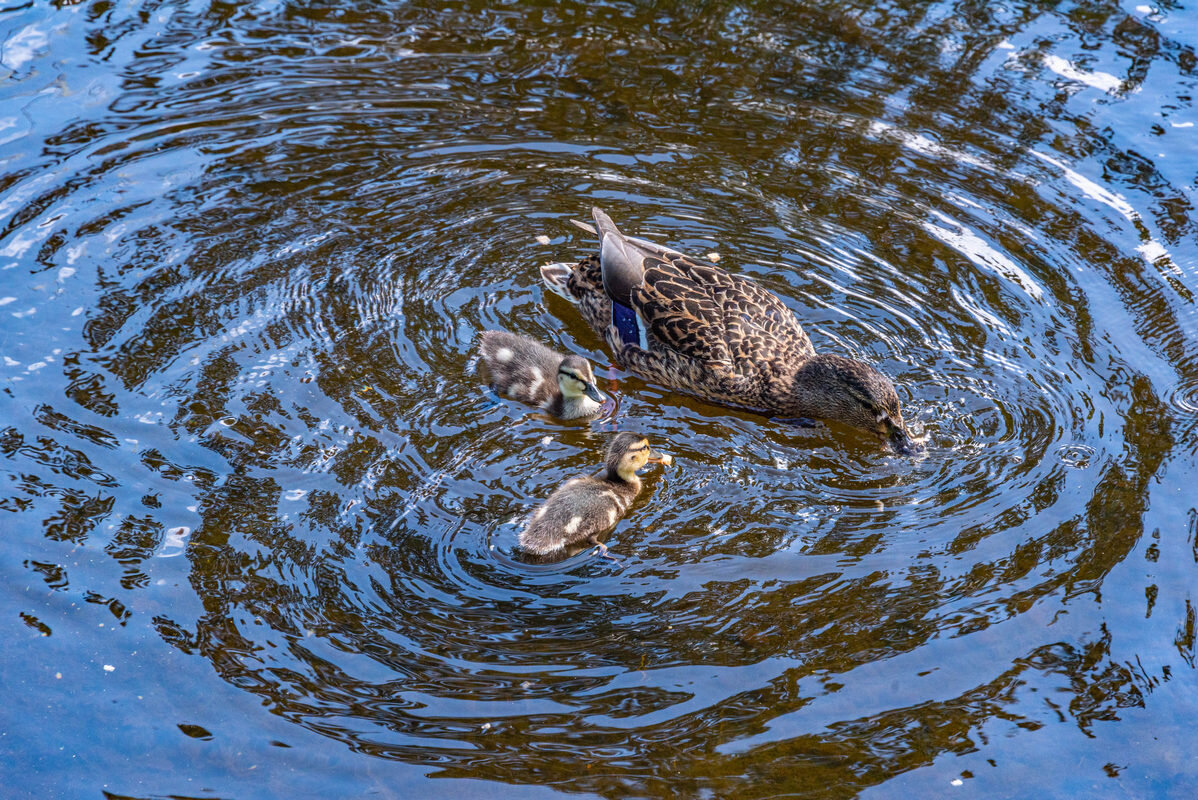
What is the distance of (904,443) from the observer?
197 inches

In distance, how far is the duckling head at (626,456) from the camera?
4660mm

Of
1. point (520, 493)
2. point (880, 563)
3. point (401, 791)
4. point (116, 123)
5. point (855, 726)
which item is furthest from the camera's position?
point (116, 123)

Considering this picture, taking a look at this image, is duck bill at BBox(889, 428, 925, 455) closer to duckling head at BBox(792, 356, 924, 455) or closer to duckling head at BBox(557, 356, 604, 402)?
duckling head at BBox(792, 356, 924, 455)

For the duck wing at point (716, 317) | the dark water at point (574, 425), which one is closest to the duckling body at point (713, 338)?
the duck wing at point (716, 317)

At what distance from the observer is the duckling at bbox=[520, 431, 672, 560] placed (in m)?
4.34

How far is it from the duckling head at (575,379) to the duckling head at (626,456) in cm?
43

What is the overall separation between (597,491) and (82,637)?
6.87 ft

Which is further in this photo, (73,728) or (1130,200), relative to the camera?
(1130,200)

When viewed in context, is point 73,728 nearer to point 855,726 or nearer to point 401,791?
point 401,791

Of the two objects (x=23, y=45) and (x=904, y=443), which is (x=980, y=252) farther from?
(x=23, y=45)

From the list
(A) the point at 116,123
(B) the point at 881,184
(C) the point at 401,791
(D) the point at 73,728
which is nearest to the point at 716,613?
(C) the point at 401,791

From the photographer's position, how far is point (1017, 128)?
288 inches

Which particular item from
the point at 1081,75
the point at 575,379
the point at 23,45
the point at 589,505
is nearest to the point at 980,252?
the point at 1081,75

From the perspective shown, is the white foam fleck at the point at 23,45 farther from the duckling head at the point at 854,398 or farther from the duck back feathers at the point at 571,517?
the duckling head at the point at 854,398
